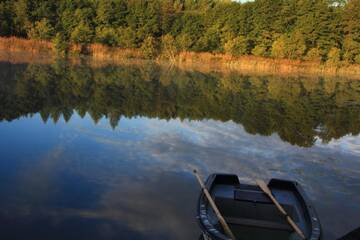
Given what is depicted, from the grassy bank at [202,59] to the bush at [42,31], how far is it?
2.98 ft

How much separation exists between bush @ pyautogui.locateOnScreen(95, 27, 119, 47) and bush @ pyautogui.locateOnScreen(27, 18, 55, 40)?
4.68 m

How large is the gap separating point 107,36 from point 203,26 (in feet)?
40.2

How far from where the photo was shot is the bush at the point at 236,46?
49219mm

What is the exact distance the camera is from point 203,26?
2124 inches

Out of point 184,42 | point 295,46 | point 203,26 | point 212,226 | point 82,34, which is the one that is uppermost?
point 203,26

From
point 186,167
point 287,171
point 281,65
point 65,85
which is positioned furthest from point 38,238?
point 281,65

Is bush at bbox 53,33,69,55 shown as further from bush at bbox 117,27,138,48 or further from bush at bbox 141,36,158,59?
bush at bbox 141,36,158,59

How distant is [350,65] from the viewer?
49656 mm

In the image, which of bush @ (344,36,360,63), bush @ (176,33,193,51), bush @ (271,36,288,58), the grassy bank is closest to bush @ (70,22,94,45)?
the grassy bank

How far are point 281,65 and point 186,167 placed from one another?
1517 inches

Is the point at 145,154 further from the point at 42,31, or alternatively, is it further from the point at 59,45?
the point at 42,31

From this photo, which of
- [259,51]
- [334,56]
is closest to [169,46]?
[259,51]

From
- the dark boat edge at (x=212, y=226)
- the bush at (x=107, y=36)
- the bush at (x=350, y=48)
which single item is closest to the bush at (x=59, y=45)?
the bush at (x=107, y=36)

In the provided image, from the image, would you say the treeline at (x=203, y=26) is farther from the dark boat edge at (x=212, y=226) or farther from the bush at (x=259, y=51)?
the dark boat edge at (x=212, y=226)
